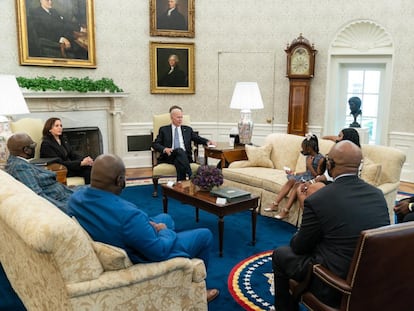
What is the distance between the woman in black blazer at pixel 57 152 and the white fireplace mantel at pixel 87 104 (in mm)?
1765

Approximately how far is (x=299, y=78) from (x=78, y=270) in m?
5.99

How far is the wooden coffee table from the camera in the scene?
12.5 ft

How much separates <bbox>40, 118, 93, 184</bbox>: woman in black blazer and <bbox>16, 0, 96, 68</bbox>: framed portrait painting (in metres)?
2.25

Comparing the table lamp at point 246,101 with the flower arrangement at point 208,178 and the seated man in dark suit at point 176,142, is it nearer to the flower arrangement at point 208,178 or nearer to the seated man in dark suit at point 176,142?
the seated man in dark suit at point 176,142

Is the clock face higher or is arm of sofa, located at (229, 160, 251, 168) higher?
the clock face

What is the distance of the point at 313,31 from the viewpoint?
289 inches

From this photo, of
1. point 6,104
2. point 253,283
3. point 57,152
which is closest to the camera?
point 253,283

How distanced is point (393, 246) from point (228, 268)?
1889 millimetres

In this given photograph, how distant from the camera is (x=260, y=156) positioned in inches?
218

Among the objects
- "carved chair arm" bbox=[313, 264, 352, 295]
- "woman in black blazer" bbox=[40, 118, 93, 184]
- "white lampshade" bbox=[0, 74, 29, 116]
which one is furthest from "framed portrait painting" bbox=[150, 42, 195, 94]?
"carved chair arm" bbox=[313, 264, 352, 295]

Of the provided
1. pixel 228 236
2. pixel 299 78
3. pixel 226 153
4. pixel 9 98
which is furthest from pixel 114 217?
pixel 299 78

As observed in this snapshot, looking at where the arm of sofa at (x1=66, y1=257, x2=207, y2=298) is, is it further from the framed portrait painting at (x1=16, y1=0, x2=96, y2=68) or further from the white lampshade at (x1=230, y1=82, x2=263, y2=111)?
the framed portrait painting at (x1=16, y1=0, x2=96, y2=68)

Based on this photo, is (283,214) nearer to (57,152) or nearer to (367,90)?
(57,152)

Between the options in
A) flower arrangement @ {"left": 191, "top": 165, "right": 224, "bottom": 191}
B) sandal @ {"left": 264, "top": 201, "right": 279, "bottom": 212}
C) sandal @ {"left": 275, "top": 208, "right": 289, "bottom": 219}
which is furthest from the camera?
sandal @ {"left": 264, "top": 201, "right": 279, "bottom": 212}
